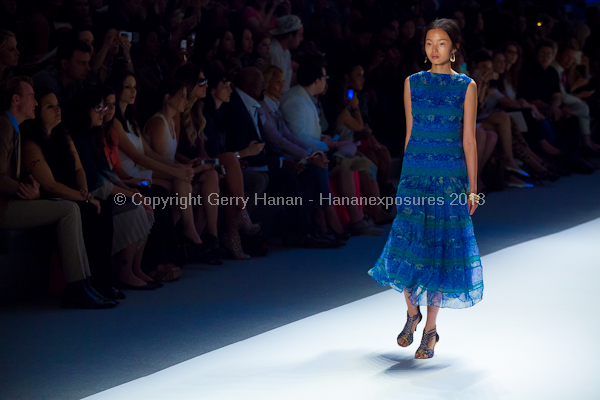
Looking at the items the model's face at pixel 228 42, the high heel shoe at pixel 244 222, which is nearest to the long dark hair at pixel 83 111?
the high heel shoe at pixel 244 222

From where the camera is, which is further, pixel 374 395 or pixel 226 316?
pixel 226 316

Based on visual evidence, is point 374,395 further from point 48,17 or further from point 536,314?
point 48,17

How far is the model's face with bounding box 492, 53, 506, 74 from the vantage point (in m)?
7.71

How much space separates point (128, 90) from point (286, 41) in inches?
90.4

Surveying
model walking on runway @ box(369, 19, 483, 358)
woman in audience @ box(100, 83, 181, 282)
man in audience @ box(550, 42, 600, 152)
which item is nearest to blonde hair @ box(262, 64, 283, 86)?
woman in audience @ box(100, 83, 181, 282)

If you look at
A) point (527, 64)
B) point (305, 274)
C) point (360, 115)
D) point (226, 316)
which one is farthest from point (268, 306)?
point (527, 64)

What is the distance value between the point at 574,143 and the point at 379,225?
3.76 meters

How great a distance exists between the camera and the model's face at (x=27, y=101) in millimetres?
3732

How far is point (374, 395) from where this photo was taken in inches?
99.7

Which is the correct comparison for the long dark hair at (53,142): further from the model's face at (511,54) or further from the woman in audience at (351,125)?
the model's face at (511,54)

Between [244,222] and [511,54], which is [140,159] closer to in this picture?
[244,222]

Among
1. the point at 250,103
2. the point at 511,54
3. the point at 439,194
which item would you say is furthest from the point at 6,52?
the point at 511,54

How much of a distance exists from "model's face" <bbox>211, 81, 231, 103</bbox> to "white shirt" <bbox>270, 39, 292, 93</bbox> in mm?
1267

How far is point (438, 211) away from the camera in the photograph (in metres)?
2.85
